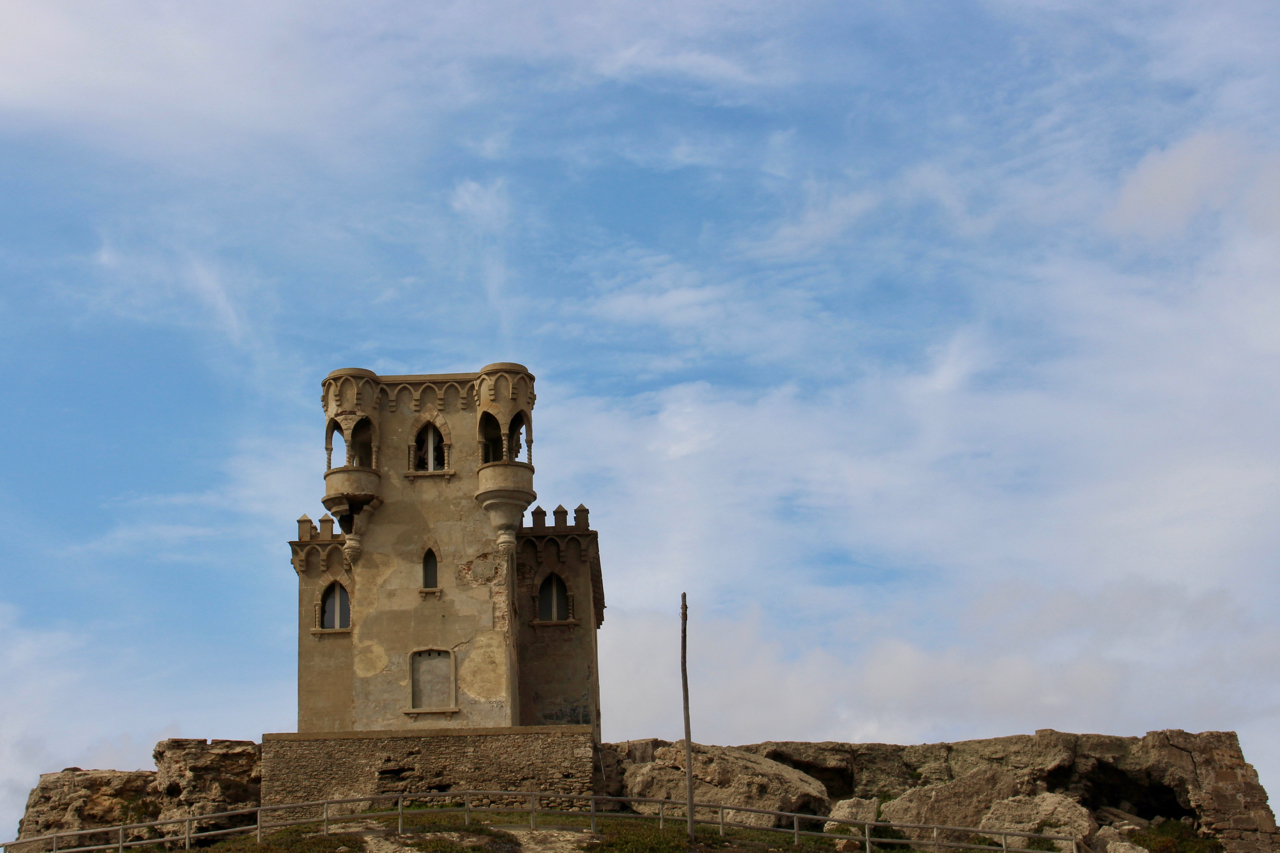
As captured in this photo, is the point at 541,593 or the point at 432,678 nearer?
the point at 432,678

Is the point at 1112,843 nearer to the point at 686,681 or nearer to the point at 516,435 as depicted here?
the point at 686,681

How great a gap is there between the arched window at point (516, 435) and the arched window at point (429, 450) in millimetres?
2049

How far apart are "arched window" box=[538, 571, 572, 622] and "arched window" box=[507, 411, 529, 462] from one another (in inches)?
201

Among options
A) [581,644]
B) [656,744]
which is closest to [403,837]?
[656,744]

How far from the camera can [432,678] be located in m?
41.2

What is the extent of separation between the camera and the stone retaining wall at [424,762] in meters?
36.7

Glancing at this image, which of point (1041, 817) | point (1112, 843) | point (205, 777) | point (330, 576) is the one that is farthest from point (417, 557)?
point (1112, 843)

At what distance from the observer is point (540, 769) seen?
1455 inches

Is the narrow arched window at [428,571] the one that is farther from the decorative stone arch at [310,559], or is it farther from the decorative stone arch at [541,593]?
the decorative stone arch at [541,593]

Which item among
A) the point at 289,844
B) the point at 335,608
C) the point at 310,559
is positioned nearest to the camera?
the point at 289,844

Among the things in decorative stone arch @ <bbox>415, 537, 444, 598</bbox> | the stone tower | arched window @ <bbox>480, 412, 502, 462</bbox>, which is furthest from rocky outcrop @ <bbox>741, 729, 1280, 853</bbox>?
arched window @ <bbox>480, 412, 502, 462</bbox>

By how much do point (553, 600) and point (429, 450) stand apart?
22.7 feet

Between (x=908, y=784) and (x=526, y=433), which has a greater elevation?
(x=526, y=433)

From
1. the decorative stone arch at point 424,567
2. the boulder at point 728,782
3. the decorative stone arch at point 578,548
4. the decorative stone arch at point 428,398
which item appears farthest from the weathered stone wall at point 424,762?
the decorative stone arch at point 428,398
